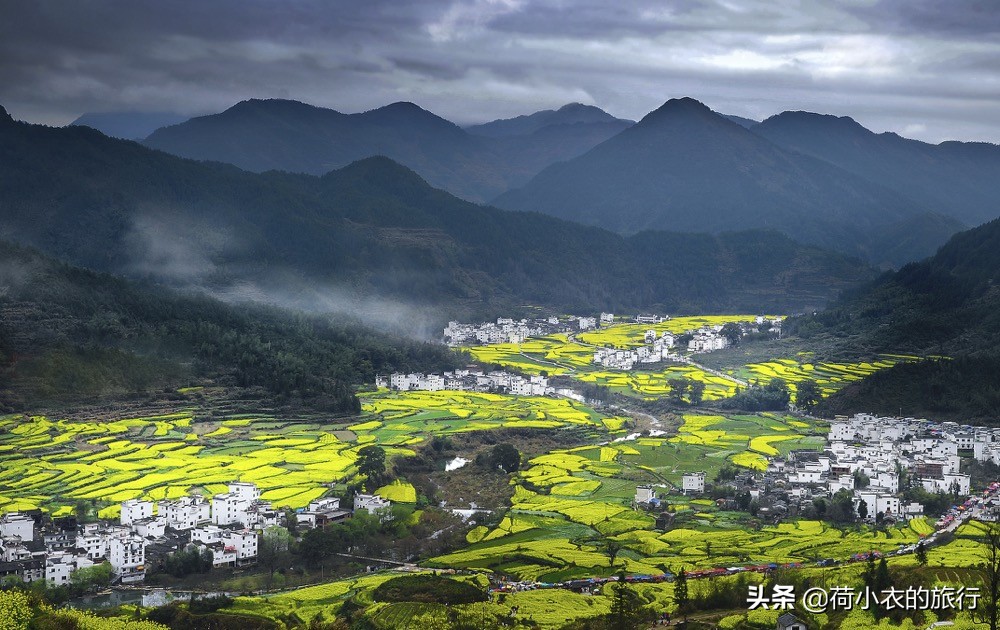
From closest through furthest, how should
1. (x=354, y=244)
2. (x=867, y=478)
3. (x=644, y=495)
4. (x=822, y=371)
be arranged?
(x=644, y=495)
(x=867, y=478)
(x=822, y=371)
(x=354, y=244)

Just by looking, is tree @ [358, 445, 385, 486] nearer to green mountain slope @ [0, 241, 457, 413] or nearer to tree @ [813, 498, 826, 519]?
green mountain slope @ [0, 241, 457, 413]

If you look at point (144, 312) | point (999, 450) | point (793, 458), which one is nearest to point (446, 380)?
point (144, 312)

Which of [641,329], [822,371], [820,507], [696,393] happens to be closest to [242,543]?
[820,507]

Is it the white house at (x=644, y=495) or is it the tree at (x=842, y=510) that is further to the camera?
the white house at (x=644, y=495)

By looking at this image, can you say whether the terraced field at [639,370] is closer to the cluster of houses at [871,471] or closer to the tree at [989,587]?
the cluster of houses at [871,471]

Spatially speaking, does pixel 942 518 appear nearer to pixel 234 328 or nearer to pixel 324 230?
pixel 234 328

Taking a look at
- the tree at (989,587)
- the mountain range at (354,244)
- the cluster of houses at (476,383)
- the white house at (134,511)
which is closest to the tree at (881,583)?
the tree at (989,587)

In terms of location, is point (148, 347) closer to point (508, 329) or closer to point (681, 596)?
point (681, 596)
